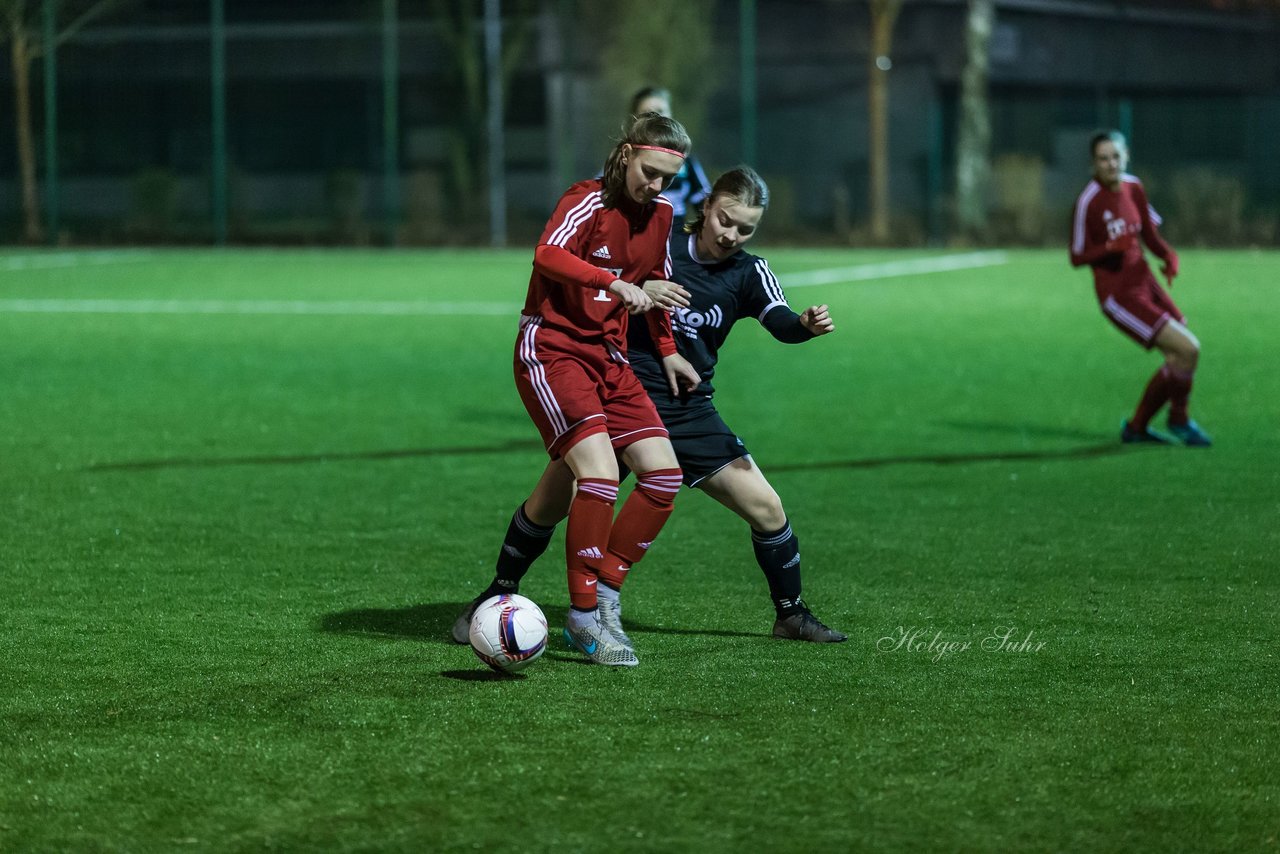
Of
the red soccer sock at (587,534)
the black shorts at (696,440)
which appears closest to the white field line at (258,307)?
the black shorts at (696,440)

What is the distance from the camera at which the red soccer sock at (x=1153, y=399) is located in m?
10.6

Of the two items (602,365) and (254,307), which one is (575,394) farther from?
(254,307)

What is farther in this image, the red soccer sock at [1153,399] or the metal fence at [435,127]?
the metal fence at [435,127]

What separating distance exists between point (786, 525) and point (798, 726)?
Result: 3.86 ft

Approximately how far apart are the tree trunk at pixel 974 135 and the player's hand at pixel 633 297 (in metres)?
27.3

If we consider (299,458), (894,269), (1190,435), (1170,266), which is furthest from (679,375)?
(894,269)

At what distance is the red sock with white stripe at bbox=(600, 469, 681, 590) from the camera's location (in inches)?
226

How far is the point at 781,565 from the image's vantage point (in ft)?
19.6

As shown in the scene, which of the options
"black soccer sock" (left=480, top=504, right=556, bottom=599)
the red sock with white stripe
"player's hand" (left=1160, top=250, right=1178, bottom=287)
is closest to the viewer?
the red sock with white stripe

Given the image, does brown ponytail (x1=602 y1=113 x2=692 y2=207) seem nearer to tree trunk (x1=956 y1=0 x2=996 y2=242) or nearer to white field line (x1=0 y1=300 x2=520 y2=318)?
white field line (x1=0 y1=300 x2=520 y2=318)

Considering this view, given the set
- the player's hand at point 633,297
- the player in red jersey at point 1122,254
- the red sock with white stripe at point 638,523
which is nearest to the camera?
the player's hand at point 633,297

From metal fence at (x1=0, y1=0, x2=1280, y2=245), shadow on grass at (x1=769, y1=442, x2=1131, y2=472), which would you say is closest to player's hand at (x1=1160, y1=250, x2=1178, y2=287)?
shadow on grass at (x1=769, y1=442, x2=1131, y2=472)

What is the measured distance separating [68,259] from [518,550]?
81.1 ft

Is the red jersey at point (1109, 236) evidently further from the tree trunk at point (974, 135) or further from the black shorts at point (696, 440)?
the tree trunk at point (974, 135)
